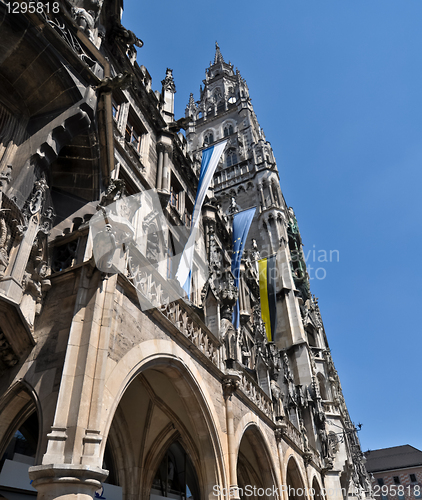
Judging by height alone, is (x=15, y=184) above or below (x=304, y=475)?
above

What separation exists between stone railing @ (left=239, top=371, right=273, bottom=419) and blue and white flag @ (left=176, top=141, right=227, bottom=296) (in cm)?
361

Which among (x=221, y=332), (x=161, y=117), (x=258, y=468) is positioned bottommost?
(x=258, y=468)

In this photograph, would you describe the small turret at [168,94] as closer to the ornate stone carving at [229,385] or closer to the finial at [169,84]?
the finial at [169,84]

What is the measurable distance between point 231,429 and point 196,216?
742cm

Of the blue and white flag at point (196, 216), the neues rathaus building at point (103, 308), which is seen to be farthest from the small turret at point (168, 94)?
the blue and white flag at point (196, 216)

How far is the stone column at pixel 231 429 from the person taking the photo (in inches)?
416

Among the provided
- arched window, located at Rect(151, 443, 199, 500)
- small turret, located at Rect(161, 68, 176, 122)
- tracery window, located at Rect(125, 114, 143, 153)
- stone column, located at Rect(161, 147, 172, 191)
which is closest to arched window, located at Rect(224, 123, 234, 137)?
small turret, located at Rect(161, 68, 176, 122)

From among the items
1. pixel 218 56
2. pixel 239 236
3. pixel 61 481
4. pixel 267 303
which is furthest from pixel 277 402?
pixel 218 56

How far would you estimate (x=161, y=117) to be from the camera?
59.3 feet

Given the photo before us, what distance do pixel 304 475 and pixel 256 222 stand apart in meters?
24.7

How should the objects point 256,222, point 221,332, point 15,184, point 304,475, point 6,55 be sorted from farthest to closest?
point 256,222 < point 304,475 < point 221,332 < point 6,55 < point 15,184

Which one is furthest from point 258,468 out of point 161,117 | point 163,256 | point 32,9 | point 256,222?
point 256,222

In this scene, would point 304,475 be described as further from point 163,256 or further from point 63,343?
point 63,343

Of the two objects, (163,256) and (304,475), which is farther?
(304,475)
